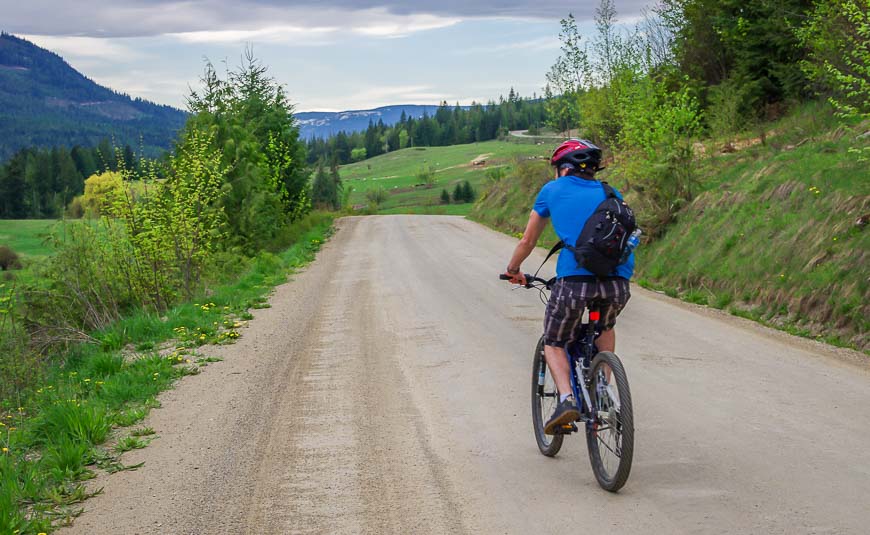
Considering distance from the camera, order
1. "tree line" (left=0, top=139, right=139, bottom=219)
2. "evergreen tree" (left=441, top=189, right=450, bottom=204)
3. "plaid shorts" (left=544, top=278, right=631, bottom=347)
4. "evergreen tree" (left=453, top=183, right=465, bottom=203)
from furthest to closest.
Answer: "evergreen tree" (left=441, top=189, right=450, bottom=204) → "evergreen tree" (left=453, top=183, right=465, bottom=203) → "tree line" (left=0, top=139, right=139, bottom=219) → "plaid shorts" (left=544, top=278, right=631, bottom=347)

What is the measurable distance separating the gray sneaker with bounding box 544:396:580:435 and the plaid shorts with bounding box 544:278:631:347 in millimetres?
414

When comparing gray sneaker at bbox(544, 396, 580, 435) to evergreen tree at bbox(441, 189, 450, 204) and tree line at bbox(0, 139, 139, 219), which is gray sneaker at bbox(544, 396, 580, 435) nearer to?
tree line at bbox(0, 139, 139, 219)

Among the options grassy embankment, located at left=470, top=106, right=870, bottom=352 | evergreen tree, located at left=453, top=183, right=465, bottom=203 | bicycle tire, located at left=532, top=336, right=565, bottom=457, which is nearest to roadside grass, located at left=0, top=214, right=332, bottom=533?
bicycle tire, located at left=532, top=336, right=565, bottom=457

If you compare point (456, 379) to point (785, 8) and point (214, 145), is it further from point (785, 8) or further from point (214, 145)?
point (214, 145)

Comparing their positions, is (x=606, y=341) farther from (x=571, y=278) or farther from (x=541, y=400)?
(x=541, y=400)

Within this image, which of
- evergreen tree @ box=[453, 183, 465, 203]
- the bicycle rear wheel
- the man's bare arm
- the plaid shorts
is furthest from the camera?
evergreen tree @ box=[453, 183, 465, 203]

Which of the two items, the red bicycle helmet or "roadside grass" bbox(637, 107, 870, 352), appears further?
"roadside grass" bbox(637, 107, 870, 352)

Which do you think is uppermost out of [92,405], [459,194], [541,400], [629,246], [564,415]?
[629,246]

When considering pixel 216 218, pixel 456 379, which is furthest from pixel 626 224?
pixel 216 218

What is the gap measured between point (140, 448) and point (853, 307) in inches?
337

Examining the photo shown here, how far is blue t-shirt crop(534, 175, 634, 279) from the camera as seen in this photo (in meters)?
5.40

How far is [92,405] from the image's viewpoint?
786 cm

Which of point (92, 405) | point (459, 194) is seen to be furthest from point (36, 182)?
point (92, 405)

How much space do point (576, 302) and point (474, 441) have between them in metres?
1.66
